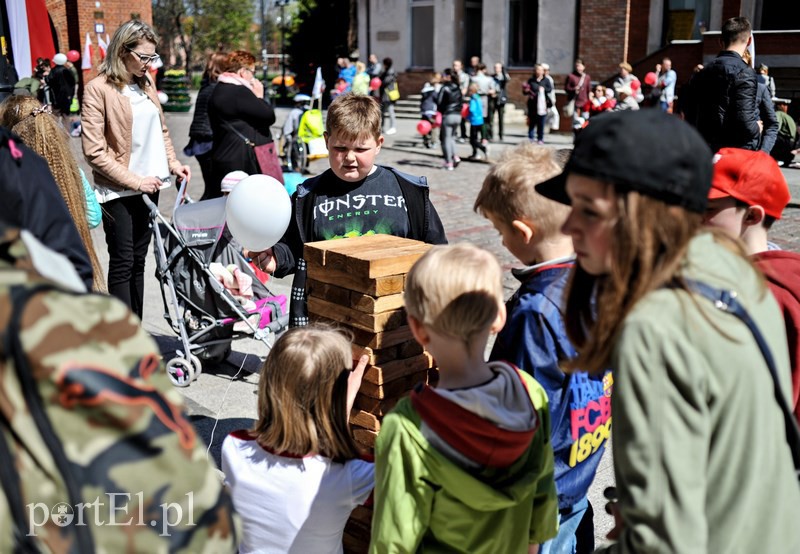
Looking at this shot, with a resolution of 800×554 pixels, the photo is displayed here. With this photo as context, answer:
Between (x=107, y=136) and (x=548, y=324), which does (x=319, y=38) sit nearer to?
(x=107, y=136)

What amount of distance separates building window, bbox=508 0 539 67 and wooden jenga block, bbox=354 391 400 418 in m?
26.2

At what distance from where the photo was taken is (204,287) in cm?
519

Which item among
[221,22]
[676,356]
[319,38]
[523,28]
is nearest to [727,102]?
[676,356]

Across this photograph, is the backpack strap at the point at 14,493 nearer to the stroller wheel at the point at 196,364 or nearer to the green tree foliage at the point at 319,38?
the stroller wheel at the point at 196,364

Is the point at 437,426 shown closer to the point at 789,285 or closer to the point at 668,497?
the point at 668,497

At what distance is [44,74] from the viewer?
63.1ft

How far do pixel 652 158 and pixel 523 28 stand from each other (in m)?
27.5

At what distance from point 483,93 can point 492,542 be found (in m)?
18.1

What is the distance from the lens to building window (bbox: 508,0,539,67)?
2742 cm

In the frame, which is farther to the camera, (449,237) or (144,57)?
(449,237)

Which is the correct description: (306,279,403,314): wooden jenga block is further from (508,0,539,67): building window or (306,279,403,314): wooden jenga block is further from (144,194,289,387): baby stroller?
(508,0,539,67): building window

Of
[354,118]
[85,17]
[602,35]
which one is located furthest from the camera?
[602,35]

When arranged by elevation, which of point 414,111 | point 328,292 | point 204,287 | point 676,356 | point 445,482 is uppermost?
point 676,356

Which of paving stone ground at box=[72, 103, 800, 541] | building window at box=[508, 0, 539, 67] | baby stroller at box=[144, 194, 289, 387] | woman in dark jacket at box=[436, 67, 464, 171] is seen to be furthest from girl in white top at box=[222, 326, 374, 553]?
building window at box=[508, 0, 539, 67]
